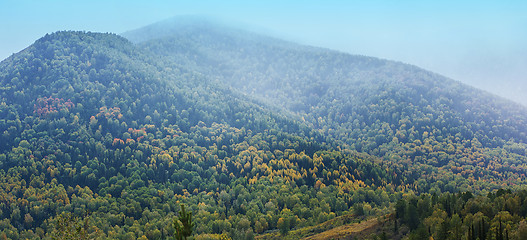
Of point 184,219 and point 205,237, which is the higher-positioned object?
point 184,219

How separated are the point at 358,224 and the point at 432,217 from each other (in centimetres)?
4553

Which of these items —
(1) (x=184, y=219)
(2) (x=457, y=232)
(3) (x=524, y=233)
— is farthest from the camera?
(2) (x=457, y=232)

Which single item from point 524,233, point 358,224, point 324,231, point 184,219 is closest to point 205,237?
point 324,231

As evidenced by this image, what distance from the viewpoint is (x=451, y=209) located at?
163250mm

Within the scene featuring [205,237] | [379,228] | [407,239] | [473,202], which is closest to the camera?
[407,239]

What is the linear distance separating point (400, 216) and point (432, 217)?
17072mm

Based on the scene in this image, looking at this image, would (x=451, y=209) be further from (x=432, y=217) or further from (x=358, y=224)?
(x=358, y=224)

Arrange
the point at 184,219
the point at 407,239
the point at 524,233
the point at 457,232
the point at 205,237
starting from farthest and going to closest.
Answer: the point at 205,237 → the point at 407,239 → the point at 457,232 → the point at 524,233 → the point at 184,219

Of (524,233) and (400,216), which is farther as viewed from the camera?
(400,216)

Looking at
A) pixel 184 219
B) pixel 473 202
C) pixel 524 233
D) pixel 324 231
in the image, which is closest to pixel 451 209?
pixel 473 202

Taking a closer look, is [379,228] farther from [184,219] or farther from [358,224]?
[184,219]

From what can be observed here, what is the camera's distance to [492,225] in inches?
5408

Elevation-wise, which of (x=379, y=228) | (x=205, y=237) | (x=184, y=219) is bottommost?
(x=205, y=237)

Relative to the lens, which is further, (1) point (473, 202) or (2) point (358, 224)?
(2) point (358, 224)
